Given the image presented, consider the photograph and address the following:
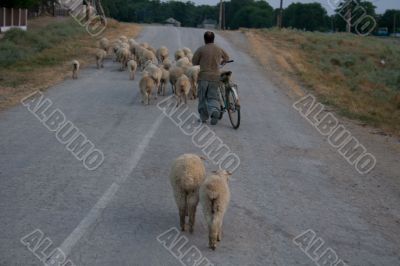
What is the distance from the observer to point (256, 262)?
559cm

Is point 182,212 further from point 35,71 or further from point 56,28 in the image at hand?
point 56,28

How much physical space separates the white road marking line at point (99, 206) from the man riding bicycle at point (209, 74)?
1861 mm

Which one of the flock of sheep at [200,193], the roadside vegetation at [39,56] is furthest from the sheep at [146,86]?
the flock of sheep at [200,193]

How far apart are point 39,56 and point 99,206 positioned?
17.8 m

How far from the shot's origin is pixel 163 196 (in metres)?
7.35

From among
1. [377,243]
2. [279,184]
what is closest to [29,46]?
[279,184]

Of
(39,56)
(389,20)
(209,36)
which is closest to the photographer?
(209,36)

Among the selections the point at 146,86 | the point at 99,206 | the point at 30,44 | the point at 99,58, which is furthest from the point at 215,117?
the point at 30,44

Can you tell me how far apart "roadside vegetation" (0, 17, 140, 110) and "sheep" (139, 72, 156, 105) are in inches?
118

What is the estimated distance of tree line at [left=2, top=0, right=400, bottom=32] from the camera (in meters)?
87.9

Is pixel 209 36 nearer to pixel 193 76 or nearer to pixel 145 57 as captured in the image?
pixel 193 76

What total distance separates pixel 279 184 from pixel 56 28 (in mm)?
30177

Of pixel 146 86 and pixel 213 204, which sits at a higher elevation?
pixel 146 86

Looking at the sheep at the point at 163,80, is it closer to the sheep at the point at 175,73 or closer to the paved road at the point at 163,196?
the sheep at the point at 175,73
